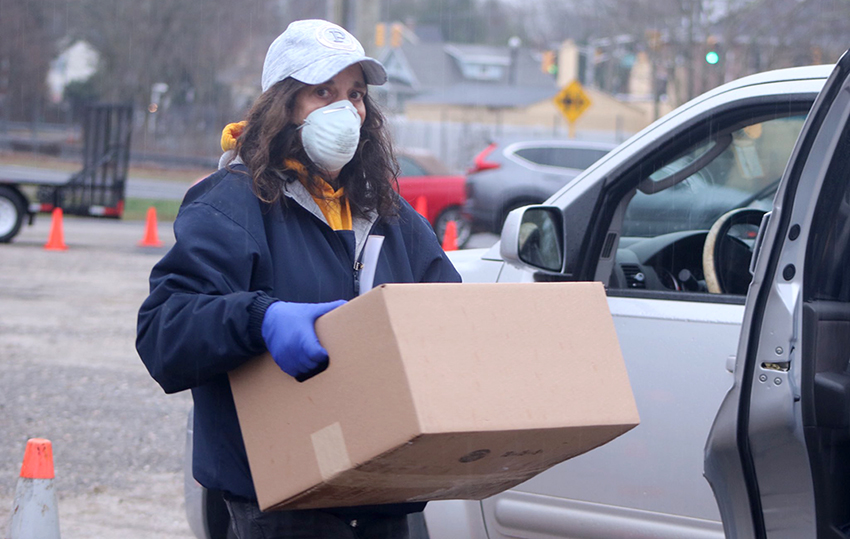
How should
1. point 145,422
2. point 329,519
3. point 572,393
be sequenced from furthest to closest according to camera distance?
point 145,422 < point 329,519 < point 572,393

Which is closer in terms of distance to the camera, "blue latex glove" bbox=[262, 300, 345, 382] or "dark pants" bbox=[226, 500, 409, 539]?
"blue latex glove" bbox=[262, 300, 345, 382]

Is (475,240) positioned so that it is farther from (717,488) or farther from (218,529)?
(717,488)

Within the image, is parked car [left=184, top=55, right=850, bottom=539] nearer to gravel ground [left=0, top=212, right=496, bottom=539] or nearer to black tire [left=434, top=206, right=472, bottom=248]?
gravel ground [left=0, top=212, right=496, bottom=539]

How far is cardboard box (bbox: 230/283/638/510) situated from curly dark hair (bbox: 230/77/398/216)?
402mm

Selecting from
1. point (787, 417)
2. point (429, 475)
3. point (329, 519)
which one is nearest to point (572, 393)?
point (429, 475)

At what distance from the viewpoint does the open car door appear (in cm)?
199

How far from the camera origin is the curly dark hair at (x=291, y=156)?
2.08 metres

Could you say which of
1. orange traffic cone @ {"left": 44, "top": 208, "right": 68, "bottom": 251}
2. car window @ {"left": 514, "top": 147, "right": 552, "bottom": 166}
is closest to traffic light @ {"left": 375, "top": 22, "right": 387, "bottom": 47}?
car window @ {"left": 514, "top": 147, "right": 552, "bottom": 166}

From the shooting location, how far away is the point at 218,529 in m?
3.32

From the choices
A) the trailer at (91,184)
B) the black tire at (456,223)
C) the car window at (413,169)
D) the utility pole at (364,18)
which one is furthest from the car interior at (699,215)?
the car window at (413,169)

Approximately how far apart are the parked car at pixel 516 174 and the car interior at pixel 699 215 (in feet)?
38.9

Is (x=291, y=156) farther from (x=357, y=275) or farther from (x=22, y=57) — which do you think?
(x=22, y=57)

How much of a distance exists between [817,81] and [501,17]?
7542cm

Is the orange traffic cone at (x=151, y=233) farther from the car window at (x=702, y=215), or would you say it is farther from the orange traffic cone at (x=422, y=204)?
the car window at (x=702, y=215)
